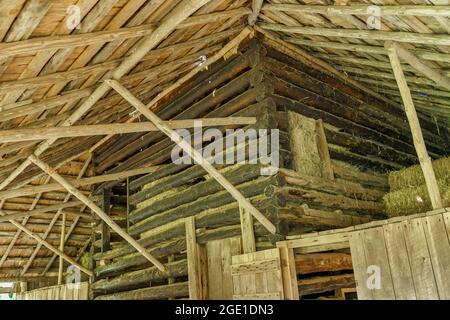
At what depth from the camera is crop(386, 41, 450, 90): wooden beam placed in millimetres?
5521

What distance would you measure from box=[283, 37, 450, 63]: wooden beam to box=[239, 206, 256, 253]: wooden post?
307 cm

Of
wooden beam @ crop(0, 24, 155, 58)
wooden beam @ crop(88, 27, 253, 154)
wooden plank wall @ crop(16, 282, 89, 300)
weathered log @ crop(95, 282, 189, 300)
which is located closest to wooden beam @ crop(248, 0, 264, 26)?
wooden beam @ crop(88, 27, 253, 154)

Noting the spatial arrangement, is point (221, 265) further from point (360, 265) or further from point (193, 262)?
point (360, 265)

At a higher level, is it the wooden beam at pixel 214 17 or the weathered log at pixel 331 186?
the wooden beam at pixel 214 17

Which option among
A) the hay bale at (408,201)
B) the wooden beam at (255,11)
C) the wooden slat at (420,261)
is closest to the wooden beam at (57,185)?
the wooden beam at (255,11)

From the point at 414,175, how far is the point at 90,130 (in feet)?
18.3

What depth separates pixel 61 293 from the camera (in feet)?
38.5

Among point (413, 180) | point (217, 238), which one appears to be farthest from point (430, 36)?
point (217, 238)

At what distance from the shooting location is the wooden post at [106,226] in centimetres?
1030

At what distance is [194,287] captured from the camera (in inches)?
285

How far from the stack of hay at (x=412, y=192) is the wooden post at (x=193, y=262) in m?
3.41

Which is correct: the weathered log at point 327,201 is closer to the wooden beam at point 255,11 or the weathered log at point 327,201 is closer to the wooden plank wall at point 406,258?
the wooden plank wall at point 406,258
